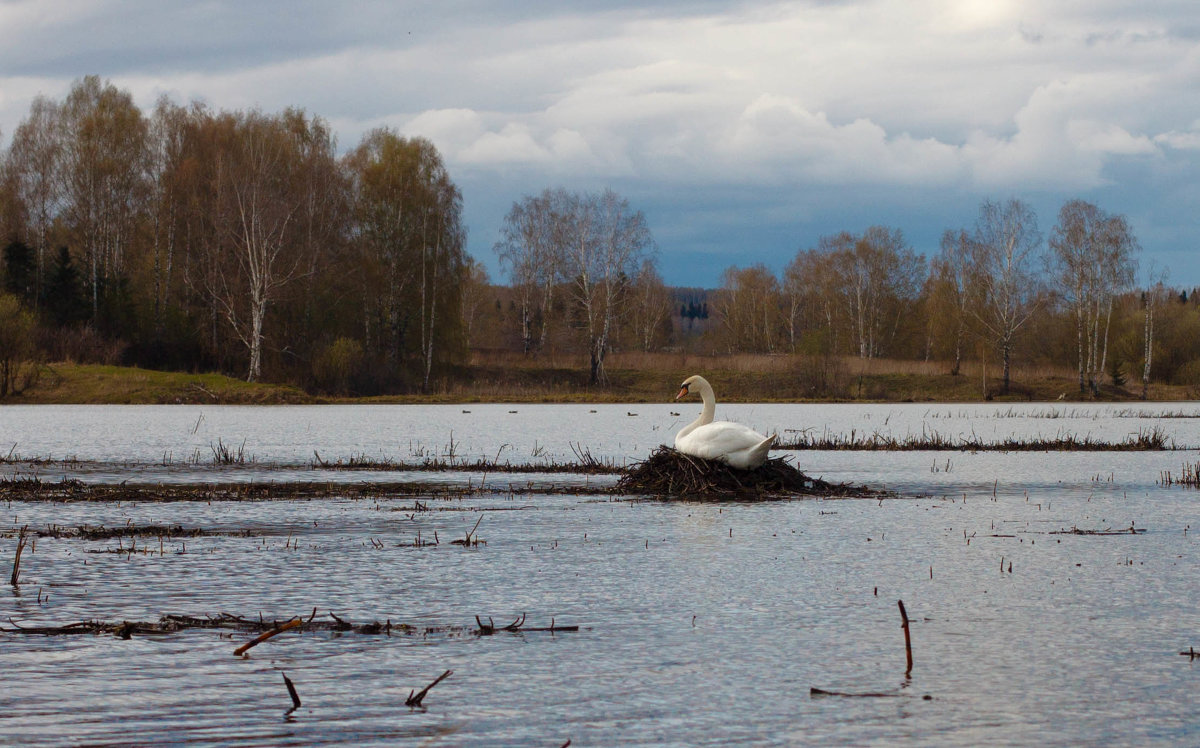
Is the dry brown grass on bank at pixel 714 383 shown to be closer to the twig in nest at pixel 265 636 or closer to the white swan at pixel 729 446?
the white swan at pixel 729 446

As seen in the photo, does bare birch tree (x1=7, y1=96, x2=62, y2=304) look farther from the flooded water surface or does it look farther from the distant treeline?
the flooded water surface

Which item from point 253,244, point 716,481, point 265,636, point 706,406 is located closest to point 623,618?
point 265,636

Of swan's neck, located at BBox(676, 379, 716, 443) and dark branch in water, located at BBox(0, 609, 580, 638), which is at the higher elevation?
swan's neck, located at BBox(676, 379, 716, 443)

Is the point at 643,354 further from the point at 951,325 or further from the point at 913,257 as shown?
the point at 913,257

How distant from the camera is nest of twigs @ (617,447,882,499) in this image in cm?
1708

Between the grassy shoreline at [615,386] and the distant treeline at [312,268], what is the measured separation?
1564mm

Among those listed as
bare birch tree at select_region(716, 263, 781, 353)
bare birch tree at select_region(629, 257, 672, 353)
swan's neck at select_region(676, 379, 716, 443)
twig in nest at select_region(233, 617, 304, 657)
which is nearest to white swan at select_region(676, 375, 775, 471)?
swan's neck at select_region(676, 379, 716, 443)

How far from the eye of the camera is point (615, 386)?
71.4 meters

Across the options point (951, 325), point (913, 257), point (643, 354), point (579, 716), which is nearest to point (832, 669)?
point (579, 716)

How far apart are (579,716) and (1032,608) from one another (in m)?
4.19

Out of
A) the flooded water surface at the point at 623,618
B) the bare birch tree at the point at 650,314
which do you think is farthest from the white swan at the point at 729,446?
the bare birch tree at the point at 650,314

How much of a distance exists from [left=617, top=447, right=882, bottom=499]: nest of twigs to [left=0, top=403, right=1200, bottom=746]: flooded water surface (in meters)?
0.89

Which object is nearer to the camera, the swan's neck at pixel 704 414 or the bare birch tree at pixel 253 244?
the swan's neck at pixel 704 414

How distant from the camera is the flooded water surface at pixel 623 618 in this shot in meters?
5.83
